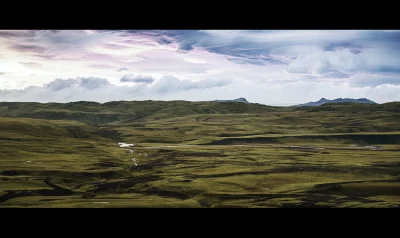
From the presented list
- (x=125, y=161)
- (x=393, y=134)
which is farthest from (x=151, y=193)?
(x=393, y=134)

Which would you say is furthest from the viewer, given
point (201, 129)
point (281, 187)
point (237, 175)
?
point (201, 129)
